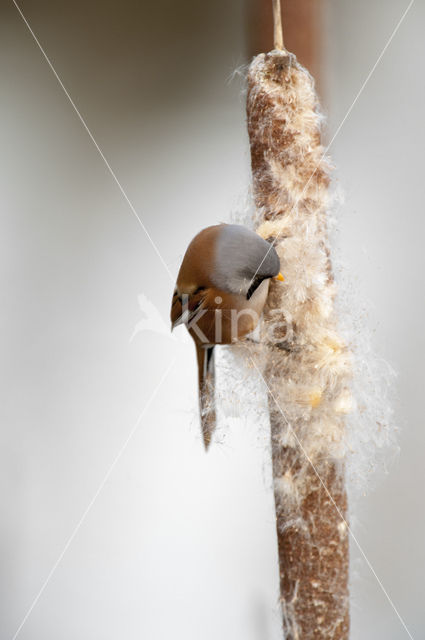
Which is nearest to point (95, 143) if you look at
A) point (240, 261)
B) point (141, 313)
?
point (141, 313)

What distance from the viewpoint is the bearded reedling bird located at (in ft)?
1.20

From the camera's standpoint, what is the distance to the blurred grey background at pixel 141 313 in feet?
1.87

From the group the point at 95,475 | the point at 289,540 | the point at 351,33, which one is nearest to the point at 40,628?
the point at 95,475

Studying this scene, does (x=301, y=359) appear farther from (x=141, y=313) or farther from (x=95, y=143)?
(x=95, y=143)

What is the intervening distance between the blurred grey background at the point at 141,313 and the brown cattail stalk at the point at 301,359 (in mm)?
120

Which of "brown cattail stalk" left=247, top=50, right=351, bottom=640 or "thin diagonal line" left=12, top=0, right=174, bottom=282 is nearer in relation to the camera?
"brown cattail stalk" left=247, top=50, right=351, bottom=640

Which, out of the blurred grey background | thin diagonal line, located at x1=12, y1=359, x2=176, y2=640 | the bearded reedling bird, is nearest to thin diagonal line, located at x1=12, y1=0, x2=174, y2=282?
the blurred grey background

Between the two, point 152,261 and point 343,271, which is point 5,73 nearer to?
point 152,261

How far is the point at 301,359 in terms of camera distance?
0.42 meters

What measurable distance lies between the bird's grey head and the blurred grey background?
0.62 feet

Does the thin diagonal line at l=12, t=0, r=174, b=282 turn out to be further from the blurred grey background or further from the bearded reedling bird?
the bearded reedling bird

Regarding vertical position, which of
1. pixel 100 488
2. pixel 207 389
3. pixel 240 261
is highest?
pixel 240 261

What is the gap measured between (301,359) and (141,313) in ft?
0.95

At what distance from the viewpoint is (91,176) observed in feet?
2.19
